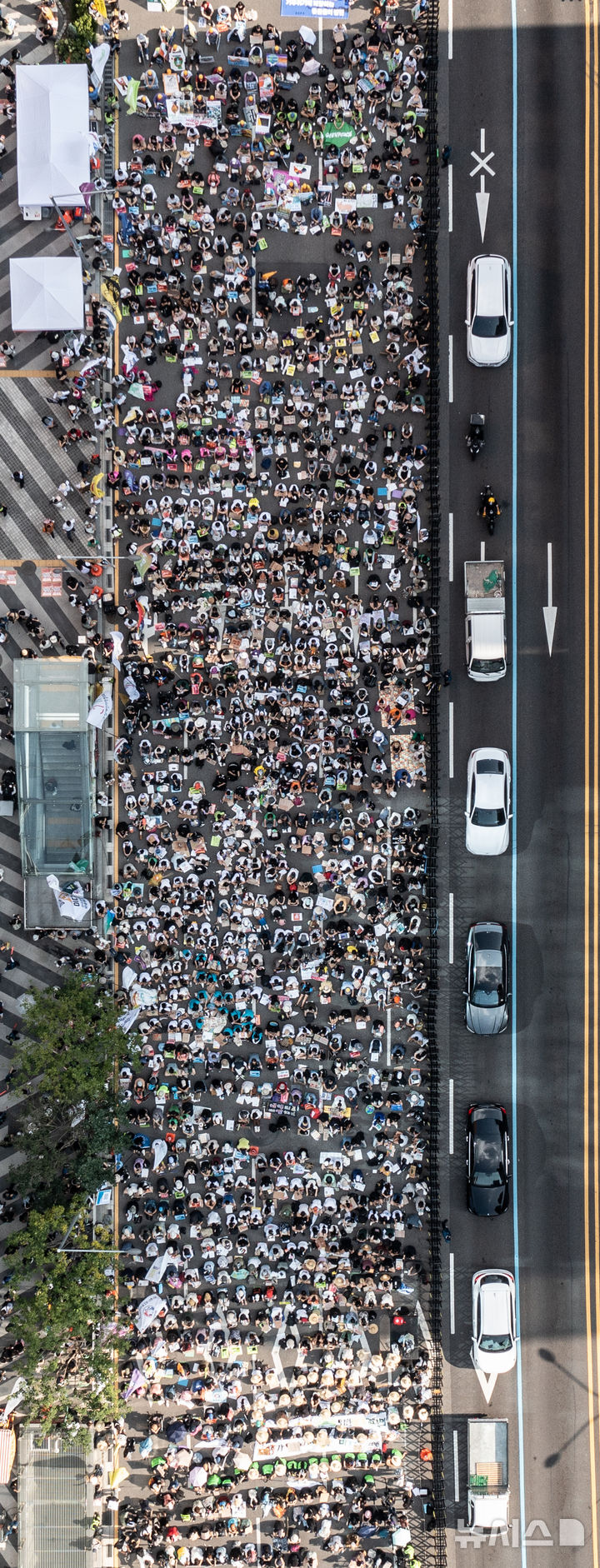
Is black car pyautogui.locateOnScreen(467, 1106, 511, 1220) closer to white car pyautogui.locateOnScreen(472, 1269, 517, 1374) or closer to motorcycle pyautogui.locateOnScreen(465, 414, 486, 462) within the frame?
white car pyautogui.locateOnScreen(472, 1269, 517, 1374)

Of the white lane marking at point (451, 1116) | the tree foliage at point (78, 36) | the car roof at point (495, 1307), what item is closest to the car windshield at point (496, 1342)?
the car roof at point (495, 1307)

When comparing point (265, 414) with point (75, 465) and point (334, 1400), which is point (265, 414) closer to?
point (75, 465)

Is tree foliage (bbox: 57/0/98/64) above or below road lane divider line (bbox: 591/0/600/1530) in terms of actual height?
above

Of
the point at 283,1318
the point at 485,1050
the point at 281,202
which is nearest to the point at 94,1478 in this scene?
the point at 283,1318

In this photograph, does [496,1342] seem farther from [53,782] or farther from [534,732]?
[53,782]

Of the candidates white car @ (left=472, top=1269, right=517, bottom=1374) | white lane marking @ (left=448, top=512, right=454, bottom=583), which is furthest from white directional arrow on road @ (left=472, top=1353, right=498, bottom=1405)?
white lane marking @ (left=448, top=512, right=454, bottom=583)

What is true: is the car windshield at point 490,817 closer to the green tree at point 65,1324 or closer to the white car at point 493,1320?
the white car at point 493,1320

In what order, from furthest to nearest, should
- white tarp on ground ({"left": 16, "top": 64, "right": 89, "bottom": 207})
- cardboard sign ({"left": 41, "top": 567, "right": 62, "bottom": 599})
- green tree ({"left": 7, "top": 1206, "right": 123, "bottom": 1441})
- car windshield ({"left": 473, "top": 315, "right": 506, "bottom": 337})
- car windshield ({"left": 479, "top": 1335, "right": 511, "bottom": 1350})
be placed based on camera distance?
cardboard sign ({"left": 41, "top": 567, "right": 62, "bottom": 599}) < car windshield ({"left": 473, "top": 315, "right": 506, "bottom": 337}) < car windshield ({"left": 479, "top": 1335, "right": 511, "bottom": 1350}) < white tarp on ground ({"left": 16, "top": 64, "right": 89, "bottom": 207}) < green tree ({"left": 7, "top": 1206, "right": 123, "bottom": 1441})
